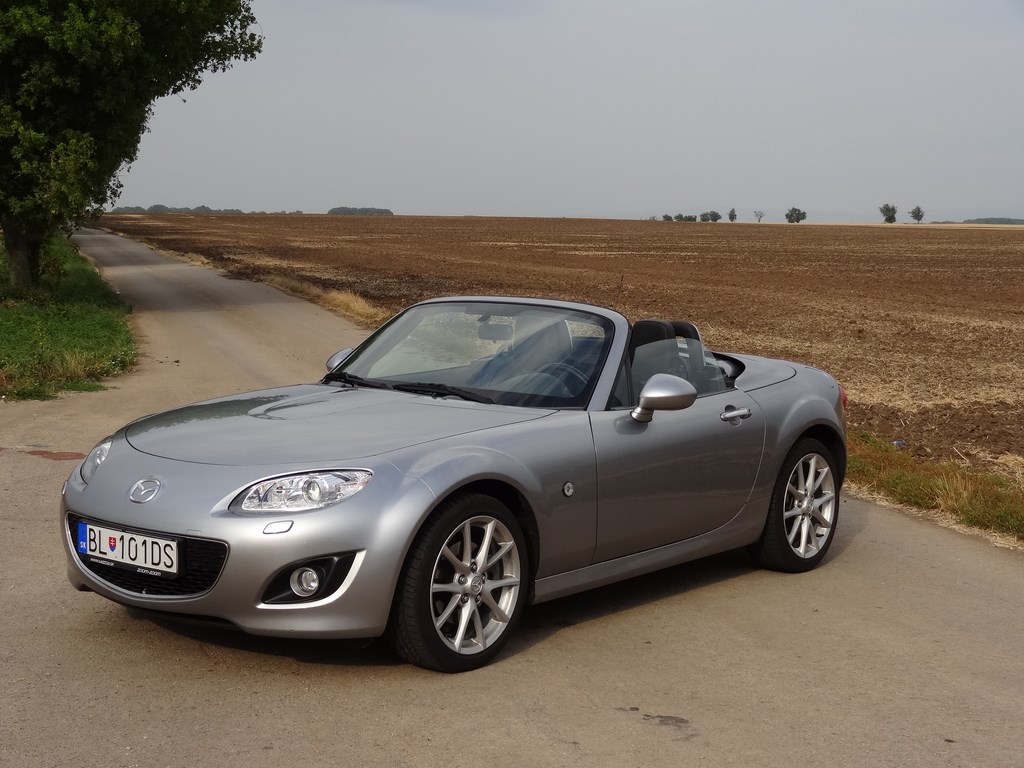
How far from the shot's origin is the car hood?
4.71m

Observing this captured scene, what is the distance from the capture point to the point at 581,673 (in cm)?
477

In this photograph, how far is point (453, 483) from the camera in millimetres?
4617

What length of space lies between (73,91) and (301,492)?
2055 centimetres

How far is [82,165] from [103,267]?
72.4 feet

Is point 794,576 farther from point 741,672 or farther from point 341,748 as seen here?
point 341,748

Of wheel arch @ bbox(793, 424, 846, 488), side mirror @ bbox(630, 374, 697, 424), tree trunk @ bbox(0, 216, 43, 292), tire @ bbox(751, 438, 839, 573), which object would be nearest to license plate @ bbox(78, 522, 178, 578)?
side mirror @ bbox(630, 374, 697, 424)

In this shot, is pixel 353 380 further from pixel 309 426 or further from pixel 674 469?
pixel 674 469

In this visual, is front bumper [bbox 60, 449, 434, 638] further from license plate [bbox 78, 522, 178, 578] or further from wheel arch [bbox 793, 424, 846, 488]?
wheel arch [bbox 793, 424, 846, 488]

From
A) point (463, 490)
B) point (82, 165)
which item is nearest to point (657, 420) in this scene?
point (463, 490)

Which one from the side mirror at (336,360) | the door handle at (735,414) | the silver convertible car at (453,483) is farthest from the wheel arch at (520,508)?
the side mirror at (336,360)

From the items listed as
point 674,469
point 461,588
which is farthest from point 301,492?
point 674,469

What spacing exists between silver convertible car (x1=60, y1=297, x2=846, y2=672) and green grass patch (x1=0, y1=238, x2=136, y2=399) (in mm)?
7778

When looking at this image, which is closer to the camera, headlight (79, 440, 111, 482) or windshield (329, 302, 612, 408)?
headlight (79, 440, 111, 482)

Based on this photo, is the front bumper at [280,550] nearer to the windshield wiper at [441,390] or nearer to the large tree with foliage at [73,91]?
the windshield wiper at [441,390]
